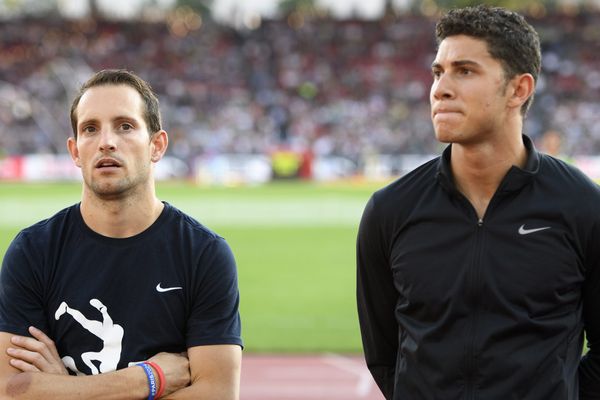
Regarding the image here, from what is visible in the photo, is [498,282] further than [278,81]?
No

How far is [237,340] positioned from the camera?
343cm

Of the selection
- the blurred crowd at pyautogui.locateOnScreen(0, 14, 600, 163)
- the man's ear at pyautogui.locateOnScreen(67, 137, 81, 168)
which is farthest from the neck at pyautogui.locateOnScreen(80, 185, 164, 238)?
the blurred crowd at pyautogui.locateOnScreen(0, 14, 600, 163)

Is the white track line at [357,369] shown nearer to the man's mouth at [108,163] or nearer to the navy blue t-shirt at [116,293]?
the navy blue t-shirt at [116,293]

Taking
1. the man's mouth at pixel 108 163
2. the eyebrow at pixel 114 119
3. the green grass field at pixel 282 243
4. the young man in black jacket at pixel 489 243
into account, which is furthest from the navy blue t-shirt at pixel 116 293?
the green grass field at pixel 282 243

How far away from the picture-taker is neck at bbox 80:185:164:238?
3424 millimetres

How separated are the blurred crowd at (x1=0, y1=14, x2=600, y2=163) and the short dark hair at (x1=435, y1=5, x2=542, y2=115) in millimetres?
34979

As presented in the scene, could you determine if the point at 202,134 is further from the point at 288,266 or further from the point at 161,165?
the point at 288,266

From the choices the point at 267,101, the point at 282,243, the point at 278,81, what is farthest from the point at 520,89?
the point at 278,81

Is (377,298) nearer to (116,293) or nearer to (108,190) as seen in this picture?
(116,293)

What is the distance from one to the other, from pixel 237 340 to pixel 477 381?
0.90 meters

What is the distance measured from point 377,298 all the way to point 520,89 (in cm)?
91

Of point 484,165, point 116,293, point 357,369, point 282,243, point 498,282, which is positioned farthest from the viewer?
point 282,243

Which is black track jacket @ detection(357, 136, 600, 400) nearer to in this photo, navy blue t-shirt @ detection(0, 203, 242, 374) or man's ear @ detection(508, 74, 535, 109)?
man's ear @ detection(508, 74, 535, 109)

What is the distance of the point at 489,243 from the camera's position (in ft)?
10.3
